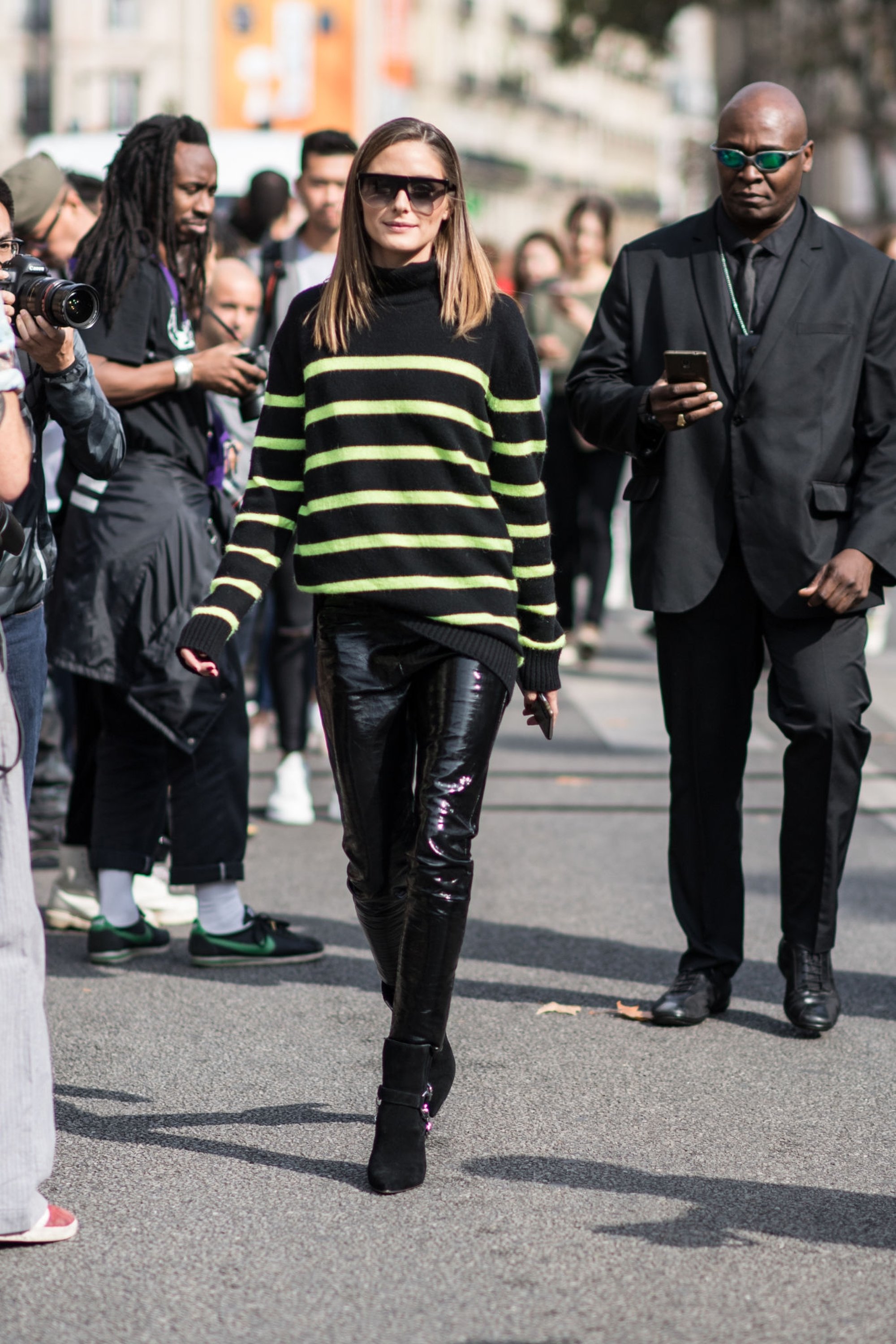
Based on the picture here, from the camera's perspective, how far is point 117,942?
5.62 metres

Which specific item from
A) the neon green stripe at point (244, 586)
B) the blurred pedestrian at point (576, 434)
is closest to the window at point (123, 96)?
the blurred pedestrian at point (576, 434)

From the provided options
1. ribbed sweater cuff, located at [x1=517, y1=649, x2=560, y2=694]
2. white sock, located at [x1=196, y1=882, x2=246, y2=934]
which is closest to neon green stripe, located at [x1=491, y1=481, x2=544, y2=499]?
ribbed sweater cuff, located at [x1=517, y1=649, x2=560, y2=694]

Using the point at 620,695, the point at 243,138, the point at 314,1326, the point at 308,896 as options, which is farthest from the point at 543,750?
the point at 243,138

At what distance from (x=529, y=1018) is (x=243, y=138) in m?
10.5

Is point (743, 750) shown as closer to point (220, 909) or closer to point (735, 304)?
point (735, 304)

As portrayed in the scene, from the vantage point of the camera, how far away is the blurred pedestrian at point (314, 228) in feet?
23.6

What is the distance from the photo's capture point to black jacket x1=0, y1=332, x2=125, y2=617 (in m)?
3.94

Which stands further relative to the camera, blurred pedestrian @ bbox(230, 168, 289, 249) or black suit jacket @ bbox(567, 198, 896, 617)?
blurred pedestrian @ bbox(230, 168, 289, 249)

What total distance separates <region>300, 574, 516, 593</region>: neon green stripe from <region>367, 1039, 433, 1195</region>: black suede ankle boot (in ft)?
2.83

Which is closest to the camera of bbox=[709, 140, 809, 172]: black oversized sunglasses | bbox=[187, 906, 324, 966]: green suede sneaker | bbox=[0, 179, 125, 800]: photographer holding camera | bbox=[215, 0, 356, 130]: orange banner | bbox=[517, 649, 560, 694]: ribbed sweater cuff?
bbox=[0, 179, 125, 800]: photographer holding camera

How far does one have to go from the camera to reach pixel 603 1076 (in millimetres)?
4633

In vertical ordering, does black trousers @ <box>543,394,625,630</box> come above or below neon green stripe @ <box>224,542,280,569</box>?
below

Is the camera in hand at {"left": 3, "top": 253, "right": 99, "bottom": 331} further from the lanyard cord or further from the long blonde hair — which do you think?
the lanyard cord

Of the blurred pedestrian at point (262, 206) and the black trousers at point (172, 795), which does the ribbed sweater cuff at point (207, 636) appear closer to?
the black trousers at point (172, 795)
